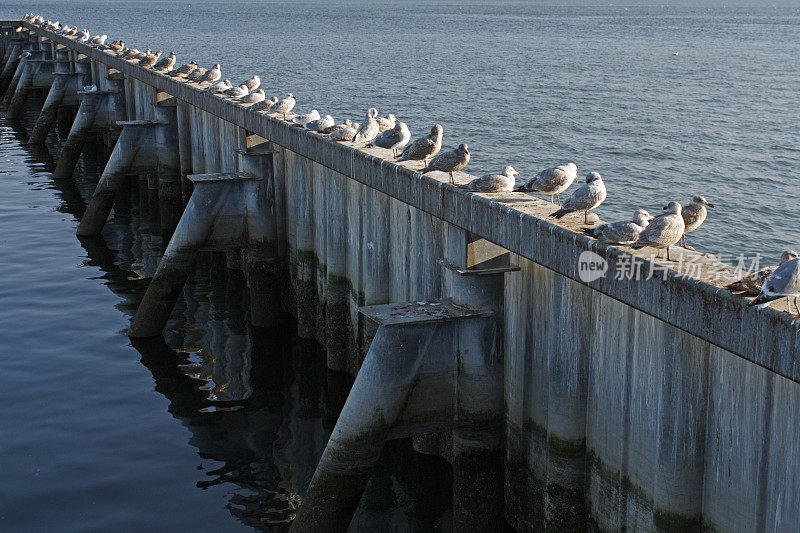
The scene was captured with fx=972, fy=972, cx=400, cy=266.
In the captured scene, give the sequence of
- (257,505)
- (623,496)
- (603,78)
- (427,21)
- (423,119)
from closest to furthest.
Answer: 1. (623,496)
2. (257,505)
3. (423,119)
4. (603,78)
5. (427,21)

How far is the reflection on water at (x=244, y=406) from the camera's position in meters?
13.5

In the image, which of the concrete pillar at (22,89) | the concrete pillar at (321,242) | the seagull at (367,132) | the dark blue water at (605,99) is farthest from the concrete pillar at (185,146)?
the concrete pillar at (22,89)

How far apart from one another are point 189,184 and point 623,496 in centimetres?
1968

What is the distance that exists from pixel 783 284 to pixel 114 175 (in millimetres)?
21701

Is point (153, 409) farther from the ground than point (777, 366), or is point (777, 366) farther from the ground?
point (777, 366)

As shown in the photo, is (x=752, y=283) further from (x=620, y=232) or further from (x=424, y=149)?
(x=424, y=149)

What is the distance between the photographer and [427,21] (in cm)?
16762

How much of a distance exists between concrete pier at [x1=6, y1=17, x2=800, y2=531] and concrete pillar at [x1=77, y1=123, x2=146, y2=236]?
31.0 ft

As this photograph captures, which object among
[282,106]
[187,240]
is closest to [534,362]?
[187,240]

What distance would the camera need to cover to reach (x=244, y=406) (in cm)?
1694

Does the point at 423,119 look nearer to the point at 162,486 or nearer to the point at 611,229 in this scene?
the point at 162,486

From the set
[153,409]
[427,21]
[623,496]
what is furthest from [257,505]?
[427,21]

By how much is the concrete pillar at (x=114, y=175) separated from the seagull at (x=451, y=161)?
15.1 m

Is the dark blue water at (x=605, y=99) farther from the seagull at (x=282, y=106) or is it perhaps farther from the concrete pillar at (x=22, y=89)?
the concrete pillar at (x=22, y=89)
